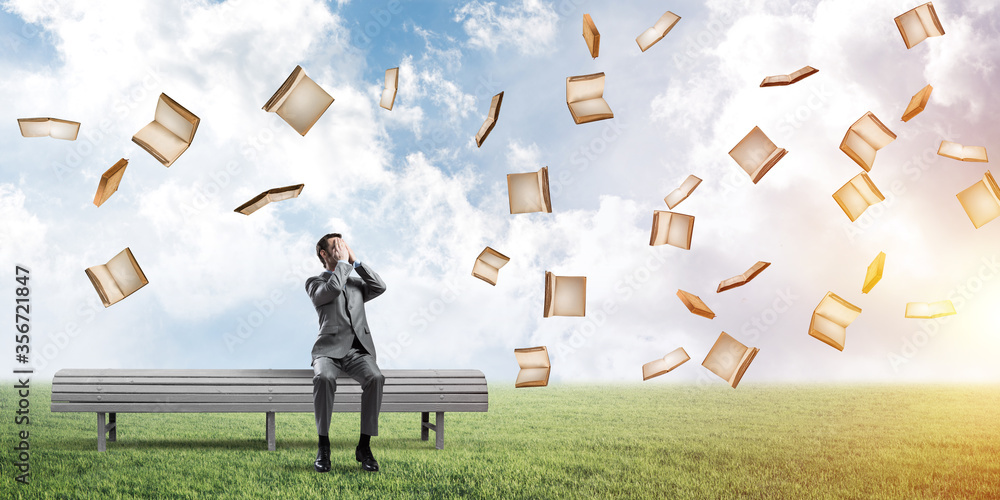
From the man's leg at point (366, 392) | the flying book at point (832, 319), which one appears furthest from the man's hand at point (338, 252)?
the flying book at point (832, 319)

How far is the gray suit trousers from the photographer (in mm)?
5239

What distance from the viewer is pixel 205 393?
6016mm

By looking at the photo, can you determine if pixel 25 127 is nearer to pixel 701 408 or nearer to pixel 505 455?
pixel 505 455

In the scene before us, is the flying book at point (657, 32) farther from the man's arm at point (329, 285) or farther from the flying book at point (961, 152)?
the man's arm at point (329, 285)

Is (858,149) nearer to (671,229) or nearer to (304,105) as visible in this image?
(671,229)

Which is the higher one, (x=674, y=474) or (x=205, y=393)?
(x=205, y=393)

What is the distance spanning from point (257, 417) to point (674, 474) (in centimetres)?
648

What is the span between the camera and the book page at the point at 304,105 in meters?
5.29

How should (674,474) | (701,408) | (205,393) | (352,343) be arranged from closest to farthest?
(674,474) → (352,343) → (205,393) → (701,408)

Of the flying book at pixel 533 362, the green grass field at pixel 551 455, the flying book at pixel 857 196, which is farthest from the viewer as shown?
the flying book at pixel 533 362

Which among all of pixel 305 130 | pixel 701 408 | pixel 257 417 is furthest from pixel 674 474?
pixel 257 417

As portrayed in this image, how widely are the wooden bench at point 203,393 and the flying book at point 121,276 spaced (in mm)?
987

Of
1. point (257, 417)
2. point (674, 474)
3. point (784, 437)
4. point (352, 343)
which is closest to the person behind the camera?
point (674, 474)

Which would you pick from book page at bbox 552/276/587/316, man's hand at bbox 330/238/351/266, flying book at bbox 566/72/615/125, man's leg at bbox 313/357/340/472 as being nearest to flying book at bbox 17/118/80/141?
man's hand at bbox 330/238/351/266
